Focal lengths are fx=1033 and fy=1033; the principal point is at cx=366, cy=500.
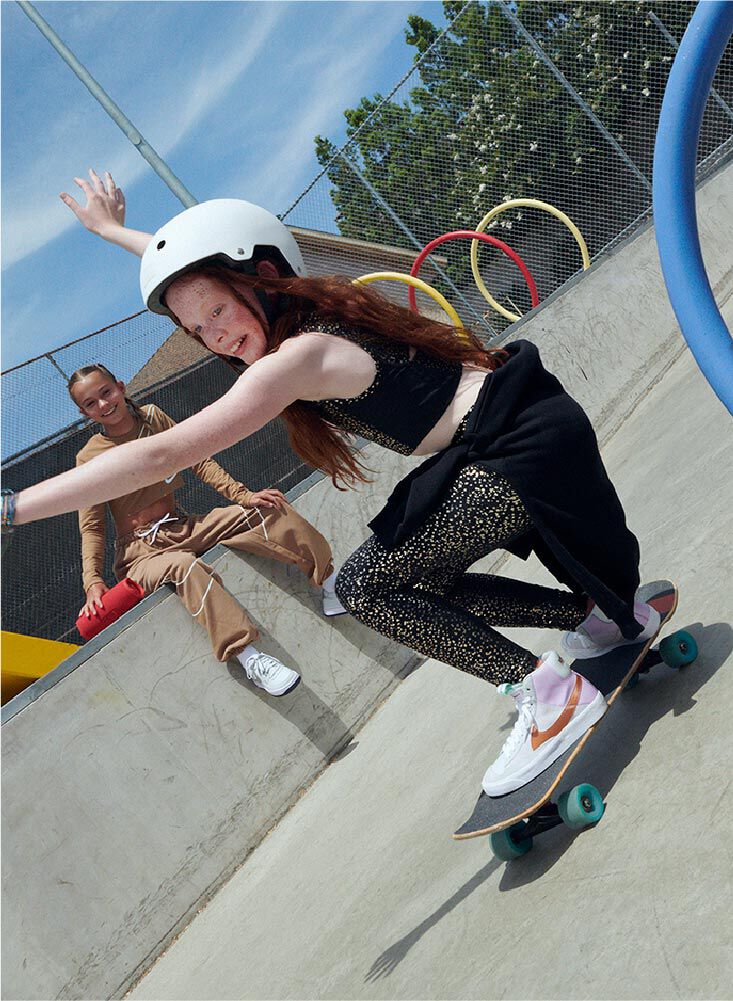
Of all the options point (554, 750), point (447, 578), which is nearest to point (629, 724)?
point (554, 750)

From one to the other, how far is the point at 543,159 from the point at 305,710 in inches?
361

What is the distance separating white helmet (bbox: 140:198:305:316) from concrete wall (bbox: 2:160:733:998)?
2.19 meters

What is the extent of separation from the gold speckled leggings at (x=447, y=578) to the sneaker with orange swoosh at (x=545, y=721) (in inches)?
3.2

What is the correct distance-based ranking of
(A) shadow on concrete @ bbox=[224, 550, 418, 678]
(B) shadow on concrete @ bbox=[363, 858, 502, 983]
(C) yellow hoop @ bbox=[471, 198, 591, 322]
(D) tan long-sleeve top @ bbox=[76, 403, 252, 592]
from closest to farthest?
(B) shadow on concrete @ bbox=[363, 858, 502, 983]
(A) shadow on concrete @ bbox=[224, 550, 418, 678]
(D) tan long-sleeve top @ bbox=[76, 403, 252, 592]
(C) yellow hoop @ bbox=[471, 198, 591, 322]

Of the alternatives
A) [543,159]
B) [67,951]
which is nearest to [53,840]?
[67,951]

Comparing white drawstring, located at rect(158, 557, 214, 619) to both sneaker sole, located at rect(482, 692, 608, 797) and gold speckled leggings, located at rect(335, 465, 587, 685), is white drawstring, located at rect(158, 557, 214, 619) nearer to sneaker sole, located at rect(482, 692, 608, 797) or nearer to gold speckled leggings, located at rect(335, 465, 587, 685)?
gold speckled leggings, located at rect(335, 465, 587, 685)

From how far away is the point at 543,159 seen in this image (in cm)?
1256

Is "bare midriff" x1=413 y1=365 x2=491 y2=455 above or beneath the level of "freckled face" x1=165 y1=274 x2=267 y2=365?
beneath

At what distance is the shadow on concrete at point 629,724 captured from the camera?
315 cm

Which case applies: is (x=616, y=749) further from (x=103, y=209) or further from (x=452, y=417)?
(x=103, y=209)

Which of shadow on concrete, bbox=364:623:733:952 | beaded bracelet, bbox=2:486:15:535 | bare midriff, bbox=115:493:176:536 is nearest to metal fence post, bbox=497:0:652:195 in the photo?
bare midriff, bbox=115:493:176:536

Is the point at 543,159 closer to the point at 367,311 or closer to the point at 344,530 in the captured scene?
the point at 344,530

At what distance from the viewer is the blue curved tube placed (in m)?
2.58

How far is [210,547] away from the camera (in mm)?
5738
